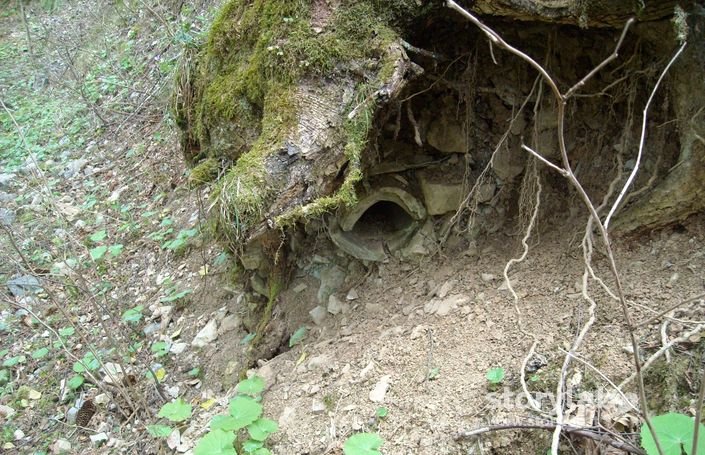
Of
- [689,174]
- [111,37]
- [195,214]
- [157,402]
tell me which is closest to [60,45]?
A: [111,37]

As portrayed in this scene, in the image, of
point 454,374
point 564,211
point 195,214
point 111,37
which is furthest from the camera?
point 111,37

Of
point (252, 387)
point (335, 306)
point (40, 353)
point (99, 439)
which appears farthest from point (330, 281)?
point (40, 353)

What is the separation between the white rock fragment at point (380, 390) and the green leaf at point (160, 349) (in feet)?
5.94

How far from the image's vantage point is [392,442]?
2.21m

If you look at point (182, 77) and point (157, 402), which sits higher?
point (182, 77)

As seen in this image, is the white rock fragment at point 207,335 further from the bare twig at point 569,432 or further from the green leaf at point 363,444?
the bare twig at point 569,432

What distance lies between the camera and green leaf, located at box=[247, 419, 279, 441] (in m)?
2.47

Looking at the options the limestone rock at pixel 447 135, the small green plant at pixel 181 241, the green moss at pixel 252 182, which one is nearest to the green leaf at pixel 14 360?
the small green plant at pixel 181 241

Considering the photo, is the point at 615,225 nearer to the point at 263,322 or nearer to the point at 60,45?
the point at 263,322

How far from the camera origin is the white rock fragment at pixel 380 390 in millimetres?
2402

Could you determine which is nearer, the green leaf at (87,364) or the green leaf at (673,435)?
A: the green leaf at (673,435)

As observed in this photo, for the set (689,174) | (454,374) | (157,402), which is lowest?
(157,402)

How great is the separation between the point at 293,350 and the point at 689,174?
1.99 metres

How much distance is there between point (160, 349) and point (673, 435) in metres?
3.03
